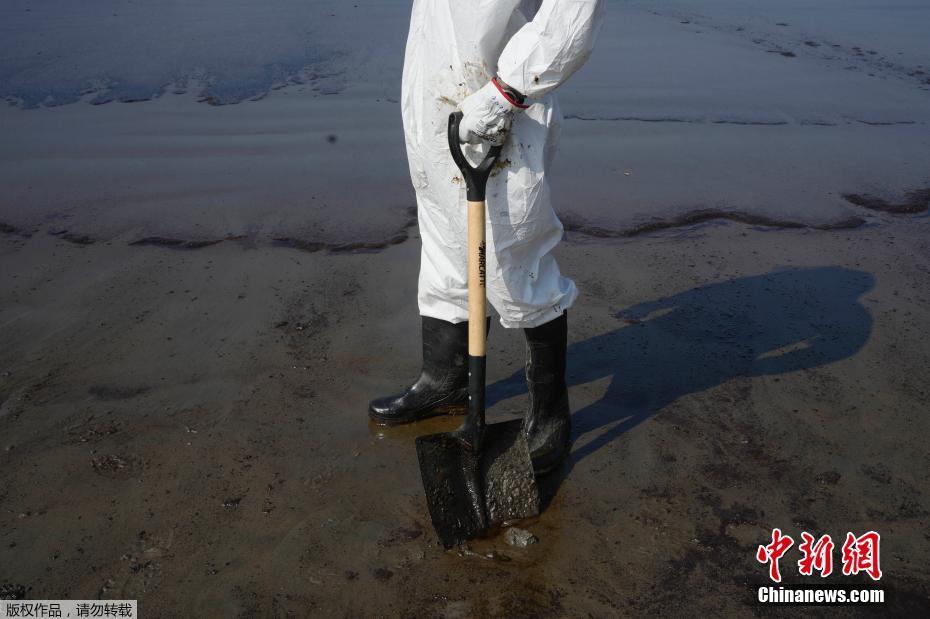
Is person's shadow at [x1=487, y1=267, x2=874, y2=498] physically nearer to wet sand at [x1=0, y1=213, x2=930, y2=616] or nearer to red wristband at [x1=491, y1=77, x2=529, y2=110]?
wet sand at [x1=0, y1=213, x2=930, y2=616]

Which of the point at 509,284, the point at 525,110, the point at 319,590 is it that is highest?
the point at 525,110

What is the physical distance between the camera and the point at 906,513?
2.31 m

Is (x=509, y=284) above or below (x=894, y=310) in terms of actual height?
above

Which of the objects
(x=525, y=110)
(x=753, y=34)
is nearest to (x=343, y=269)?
(x=525, y=110)

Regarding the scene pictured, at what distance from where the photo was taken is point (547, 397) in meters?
2.55

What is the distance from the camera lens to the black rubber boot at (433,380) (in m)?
2.66

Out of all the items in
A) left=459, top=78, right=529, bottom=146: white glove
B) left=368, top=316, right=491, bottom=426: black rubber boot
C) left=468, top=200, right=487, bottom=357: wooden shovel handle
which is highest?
left=459, top=78, right=529, bottom=146: white glove

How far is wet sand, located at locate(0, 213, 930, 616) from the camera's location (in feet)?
6.91

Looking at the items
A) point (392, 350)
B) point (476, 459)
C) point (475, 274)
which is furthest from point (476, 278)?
point (392, 350)

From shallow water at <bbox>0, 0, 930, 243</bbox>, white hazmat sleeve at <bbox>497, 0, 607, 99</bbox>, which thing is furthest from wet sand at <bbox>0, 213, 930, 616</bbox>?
white hazmat sleeve at <bbox>497, 0, 607, 99</bbox>

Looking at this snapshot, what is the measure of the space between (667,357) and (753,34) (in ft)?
19.0

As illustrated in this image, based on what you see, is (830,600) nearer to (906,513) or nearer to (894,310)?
(906,513)

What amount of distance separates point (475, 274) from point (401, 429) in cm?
75

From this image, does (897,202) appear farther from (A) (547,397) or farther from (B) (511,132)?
(B) (511,132)
